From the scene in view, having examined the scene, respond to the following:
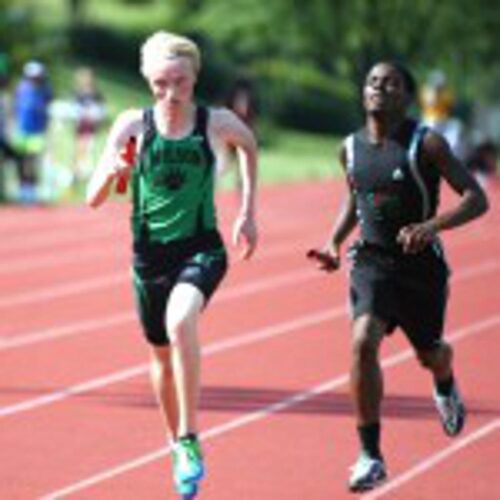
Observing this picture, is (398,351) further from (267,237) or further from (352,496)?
(267,237)

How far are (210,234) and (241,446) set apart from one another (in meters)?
1.72

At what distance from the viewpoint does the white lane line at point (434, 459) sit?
7.57 meters

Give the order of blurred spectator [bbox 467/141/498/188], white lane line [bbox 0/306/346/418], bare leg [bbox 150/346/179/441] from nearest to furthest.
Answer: bare leg [bbox 150/346/179/441], white lane line [bbox 0/306/346/418], blurred spectator [bbox 467/141/498/188]

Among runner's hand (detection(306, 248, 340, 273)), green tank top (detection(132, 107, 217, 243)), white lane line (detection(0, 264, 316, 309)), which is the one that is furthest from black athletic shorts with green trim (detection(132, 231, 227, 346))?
white lane line (detection(0, 264, 316, 309))

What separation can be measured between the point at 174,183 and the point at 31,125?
57.3ft

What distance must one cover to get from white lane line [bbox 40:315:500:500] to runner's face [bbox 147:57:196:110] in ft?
5.54

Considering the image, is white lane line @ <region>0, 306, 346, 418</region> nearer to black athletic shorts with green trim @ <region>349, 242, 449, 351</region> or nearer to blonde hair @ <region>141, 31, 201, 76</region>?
black athletic shorts with green trim @ <region>349, 242, 449, 351</region>

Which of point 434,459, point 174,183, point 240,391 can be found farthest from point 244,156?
point 240,391

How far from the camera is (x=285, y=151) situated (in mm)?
41219

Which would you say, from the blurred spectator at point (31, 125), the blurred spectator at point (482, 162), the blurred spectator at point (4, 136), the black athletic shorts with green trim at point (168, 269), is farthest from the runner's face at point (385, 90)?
the blurred spectator at point (482, 162)

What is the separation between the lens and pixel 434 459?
325 inches

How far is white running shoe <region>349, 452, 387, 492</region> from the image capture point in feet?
23.1

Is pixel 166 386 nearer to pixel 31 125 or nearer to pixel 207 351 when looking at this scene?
pixel 207 351

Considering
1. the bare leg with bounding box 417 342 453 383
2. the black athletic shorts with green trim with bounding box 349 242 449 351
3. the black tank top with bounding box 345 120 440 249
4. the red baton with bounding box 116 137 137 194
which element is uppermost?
the red baton with bounding box 116 137 137 194
